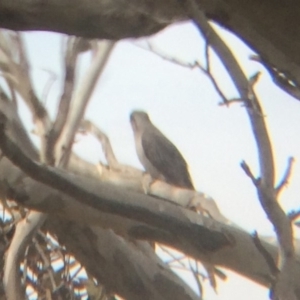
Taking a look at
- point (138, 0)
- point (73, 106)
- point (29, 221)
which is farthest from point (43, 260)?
point (138, 0)

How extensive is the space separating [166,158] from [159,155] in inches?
1.9

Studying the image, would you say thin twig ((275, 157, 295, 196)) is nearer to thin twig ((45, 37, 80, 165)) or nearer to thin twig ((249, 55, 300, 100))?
thin twig ((249, 55, 300, 100))

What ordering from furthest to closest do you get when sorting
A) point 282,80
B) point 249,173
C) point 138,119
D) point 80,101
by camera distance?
point 138,119 < point 80,101 < point 282,80 < point 249,173

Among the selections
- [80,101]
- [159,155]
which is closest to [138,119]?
Result: [159,155]

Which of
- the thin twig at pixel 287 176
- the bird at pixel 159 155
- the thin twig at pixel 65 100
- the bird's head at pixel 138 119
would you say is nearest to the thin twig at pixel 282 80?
the thin twig at pixel 287 176

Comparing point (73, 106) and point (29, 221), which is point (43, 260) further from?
point (73, 106)

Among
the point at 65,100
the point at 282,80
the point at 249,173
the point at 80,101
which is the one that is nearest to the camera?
the point at 249,173

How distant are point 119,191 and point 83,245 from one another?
348 millimetres

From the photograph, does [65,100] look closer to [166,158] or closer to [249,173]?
[249,173]

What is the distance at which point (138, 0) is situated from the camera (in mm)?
865

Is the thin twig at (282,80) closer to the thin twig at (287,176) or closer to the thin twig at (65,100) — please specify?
the thin twig at (287,176)

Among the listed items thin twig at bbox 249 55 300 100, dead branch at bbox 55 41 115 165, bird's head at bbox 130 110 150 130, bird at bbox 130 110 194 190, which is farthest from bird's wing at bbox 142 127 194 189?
thin twig at bbox 249 55 300 100

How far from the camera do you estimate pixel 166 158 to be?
4219 millimetres

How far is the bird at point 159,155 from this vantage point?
4082 millimetres
